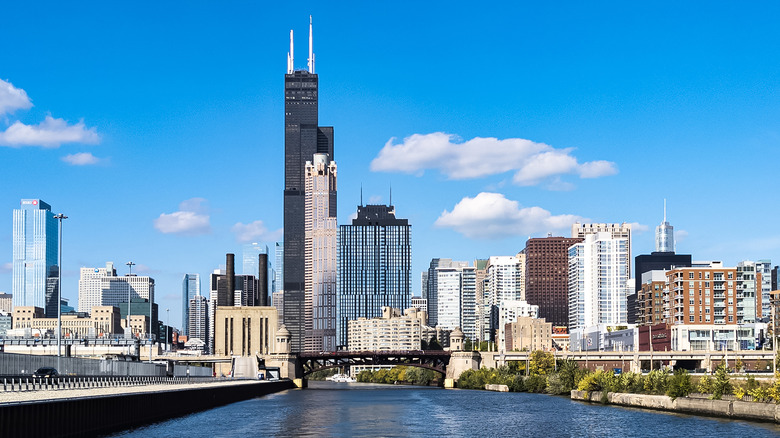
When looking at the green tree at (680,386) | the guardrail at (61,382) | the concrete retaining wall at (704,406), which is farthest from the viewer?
the green tree at (680,386)

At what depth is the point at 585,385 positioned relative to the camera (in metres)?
147

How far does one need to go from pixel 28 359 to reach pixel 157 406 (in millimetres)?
19709

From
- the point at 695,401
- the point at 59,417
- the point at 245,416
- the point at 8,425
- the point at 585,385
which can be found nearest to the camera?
the point at 8,425

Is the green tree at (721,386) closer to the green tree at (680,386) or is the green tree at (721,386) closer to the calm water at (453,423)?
the calm water at (453,423)

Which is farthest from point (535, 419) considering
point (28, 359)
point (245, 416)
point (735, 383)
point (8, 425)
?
point (8, 425)

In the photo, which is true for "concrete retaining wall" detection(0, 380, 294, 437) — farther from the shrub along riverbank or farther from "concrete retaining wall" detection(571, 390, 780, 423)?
the shrub along riverbank

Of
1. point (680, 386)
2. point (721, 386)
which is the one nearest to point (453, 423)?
point (680, 386)

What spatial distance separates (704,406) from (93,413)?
5814cm

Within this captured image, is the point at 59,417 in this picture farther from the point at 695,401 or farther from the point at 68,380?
the point at 695,401

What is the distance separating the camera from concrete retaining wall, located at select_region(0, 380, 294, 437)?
58.3 metres

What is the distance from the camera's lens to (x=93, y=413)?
74750 mm

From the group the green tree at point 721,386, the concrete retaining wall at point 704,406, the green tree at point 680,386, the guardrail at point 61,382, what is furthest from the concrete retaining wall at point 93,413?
the green tree at point 721,386

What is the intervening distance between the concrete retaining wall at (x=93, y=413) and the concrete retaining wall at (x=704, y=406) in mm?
50393

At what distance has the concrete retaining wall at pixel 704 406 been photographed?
Answer: 8900cm
